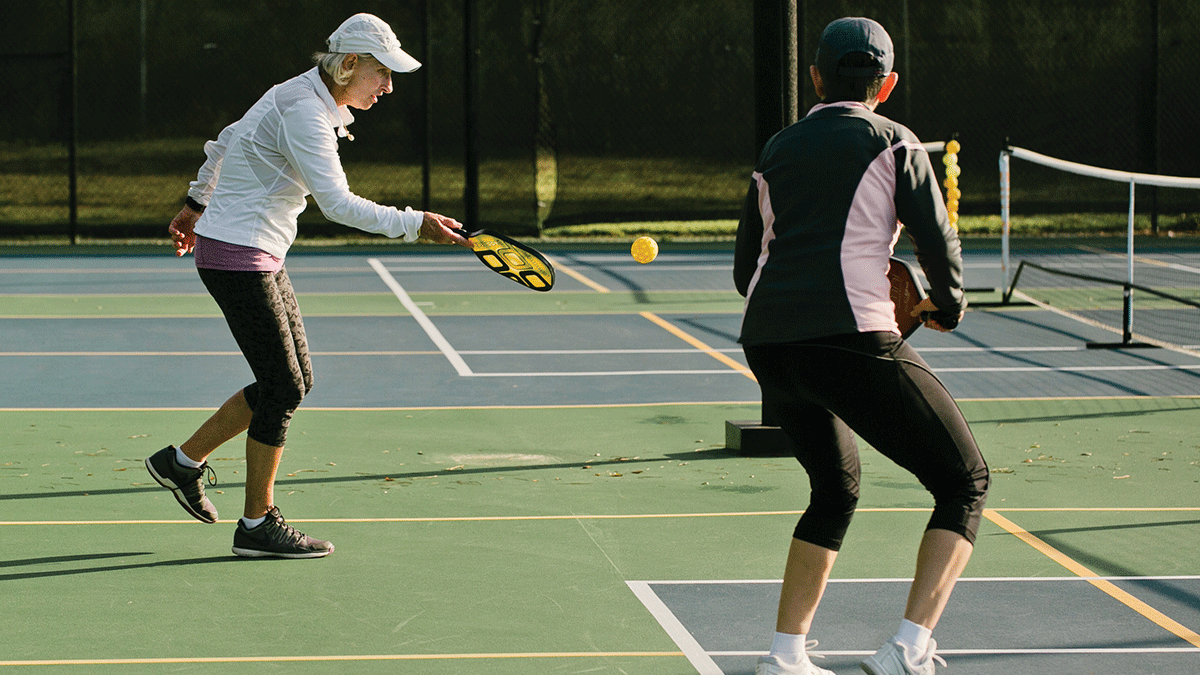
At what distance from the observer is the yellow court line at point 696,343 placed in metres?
10.3

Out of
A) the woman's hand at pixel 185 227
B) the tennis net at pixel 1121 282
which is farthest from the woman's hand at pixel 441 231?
the tennis net at pixel 1121 282

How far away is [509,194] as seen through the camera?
83.9 ft

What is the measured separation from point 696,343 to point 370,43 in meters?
6.62

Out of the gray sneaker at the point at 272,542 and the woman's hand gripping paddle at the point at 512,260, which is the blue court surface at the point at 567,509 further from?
the woman's hand gripping paddle at the point at 512,260

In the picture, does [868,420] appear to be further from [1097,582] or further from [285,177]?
[285,177]

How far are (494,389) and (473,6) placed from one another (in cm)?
1226

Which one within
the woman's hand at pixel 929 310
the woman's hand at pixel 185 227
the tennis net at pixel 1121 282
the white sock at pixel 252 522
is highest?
the woman's hand at pixel 185 227

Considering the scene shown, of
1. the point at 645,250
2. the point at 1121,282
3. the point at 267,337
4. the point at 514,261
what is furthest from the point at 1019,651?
the point at 1121,282

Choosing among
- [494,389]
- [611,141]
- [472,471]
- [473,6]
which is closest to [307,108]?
[472,471]

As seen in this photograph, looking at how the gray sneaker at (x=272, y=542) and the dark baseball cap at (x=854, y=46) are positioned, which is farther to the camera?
the gray sneaker at (x=272, y=542)

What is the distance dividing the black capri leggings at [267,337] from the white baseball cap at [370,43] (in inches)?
31.4

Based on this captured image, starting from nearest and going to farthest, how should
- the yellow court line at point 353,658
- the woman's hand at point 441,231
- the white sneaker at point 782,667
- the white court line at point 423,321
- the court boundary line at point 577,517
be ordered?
the white sneaker at point 782,667 < the yellow court line at point 353,658 < the woman's hand at point 441,231 < the court boundary line at point 577,517 < the white court line at point 423,321

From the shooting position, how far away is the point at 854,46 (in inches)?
155

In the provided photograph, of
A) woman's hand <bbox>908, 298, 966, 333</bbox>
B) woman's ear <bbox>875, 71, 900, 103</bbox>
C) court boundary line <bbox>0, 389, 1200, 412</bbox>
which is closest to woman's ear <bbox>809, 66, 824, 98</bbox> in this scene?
woman's ear <bbox>875, 71, 900, 103</bbox>
